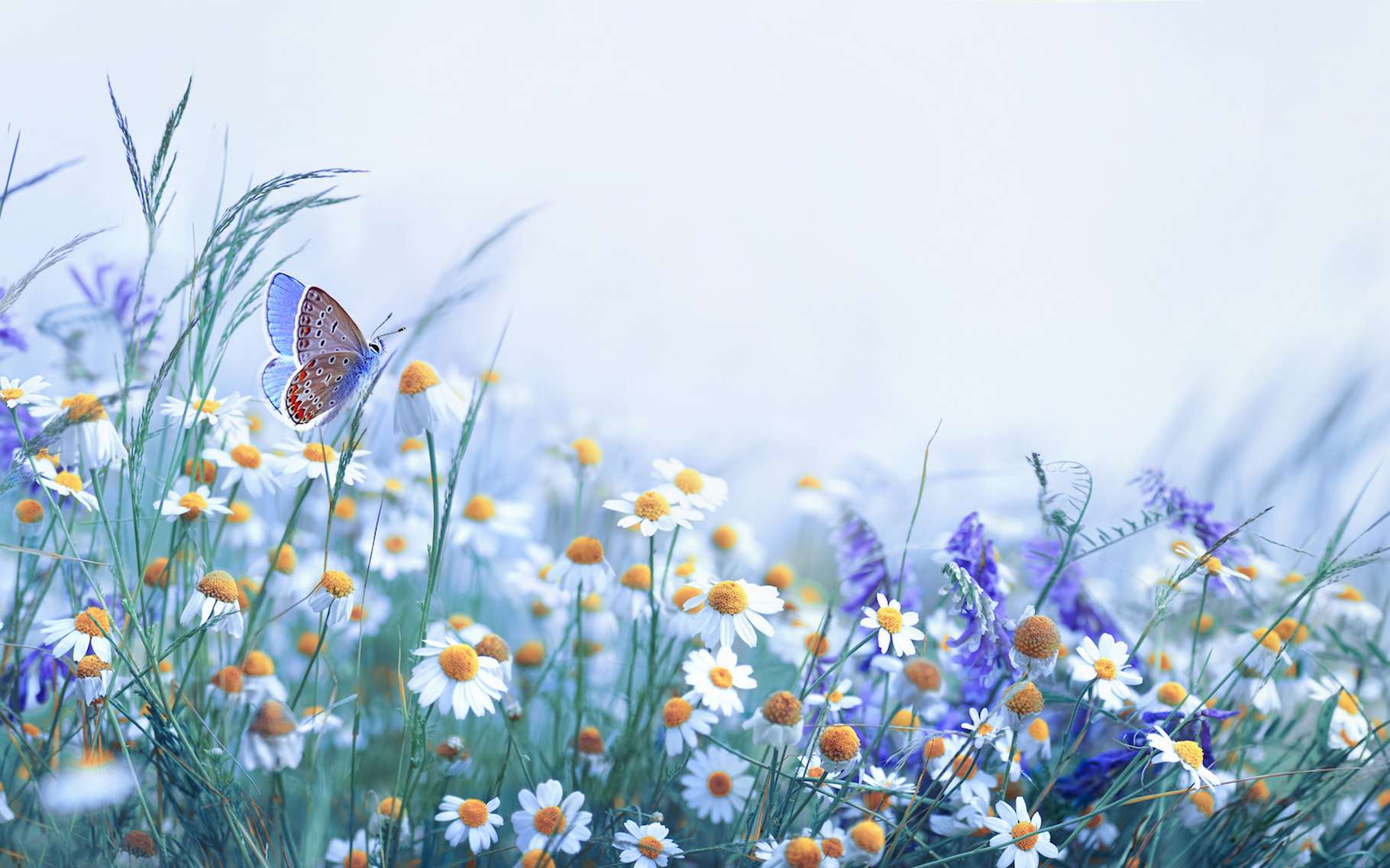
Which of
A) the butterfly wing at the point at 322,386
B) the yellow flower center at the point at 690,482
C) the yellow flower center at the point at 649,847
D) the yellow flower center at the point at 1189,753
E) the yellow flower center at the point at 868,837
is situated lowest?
the yellow flower center at the point at 649,847

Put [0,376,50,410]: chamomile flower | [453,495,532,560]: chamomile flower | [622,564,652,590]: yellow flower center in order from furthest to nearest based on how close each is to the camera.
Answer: [453,495,532,560]: chamomile flower → [622,564,652,590]: yellow flower center → [0,376,50,410]: chamomile flower

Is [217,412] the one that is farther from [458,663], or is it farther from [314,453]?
[458,663]

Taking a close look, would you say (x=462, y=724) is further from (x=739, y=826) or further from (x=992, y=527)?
(x=992, y=527)

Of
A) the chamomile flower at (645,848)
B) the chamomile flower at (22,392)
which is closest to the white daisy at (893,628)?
the chamomile flower at (645,848)

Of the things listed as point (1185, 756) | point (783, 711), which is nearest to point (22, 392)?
point (783, 711)

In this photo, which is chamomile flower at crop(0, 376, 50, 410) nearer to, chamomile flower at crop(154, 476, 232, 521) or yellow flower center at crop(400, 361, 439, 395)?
chamomile flower at crop(154, 476, 232, 521)

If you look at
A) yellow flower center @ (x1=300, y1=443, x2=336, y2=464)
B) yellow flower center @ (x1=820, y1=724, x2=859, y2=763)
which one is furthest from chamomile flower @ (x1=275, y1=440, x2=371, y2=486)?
yellow flower center @ (x1=820, y1=724, x2=859, y2=763)

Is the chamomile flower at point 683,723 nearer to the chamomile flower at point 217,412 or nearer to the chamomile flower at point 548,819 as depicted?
the chamomile flower at point 548,819
